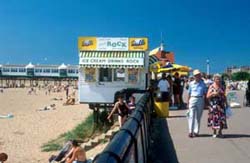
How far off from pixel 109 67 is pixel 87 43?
1466mm

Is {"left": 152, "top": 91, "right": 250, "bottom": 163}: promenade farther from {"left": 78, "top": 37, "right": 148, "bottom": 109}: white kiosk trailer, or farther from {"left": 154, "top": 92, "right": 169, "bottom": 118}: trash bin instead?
{"left": 78, "top": 37, "right": 148, "bottom": 109}: white kiosk trailer

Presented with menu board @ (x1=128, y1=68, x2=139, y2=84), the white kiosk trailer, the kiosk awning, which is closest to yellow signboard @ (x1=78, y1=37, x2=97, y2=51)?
the white kiosk trailer

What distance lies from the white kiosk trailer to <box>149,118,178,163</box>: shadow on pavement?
592cm

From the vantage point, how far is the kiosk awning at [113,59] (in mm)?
19672

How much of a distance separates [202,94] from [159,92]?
558cm

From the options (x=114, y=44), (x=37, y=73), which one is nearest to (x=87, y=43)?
(x=114, y=44)

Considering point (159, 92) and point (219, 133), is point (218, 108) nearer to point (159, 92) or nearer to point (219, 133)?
point (219, 133)

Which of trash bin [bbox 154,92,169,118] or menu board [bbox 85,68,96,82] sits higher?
menu board [bbox 85,68,96,82]

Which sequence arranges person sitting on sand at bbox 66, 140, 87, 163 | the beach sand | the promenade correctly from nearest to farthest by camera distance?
Answer: the promenade
person sitting on sand at bbox 66, 140, 87, 163
the beach sand

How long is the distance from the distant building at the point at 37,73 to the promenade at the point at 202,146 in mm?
128943

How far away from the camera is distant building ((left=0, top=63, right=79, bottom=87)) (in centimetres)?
14138

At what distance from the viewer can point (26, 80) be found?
148375mm

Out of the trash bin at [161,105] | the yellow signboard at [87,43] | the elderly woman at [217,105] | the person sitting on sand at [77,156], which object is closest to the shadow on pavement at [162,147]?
the elderly woman at [217,105]

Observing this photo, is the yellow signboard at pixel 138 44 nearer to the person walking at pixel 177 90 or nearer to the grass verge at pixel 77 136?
the person walking at pixel 177 90
